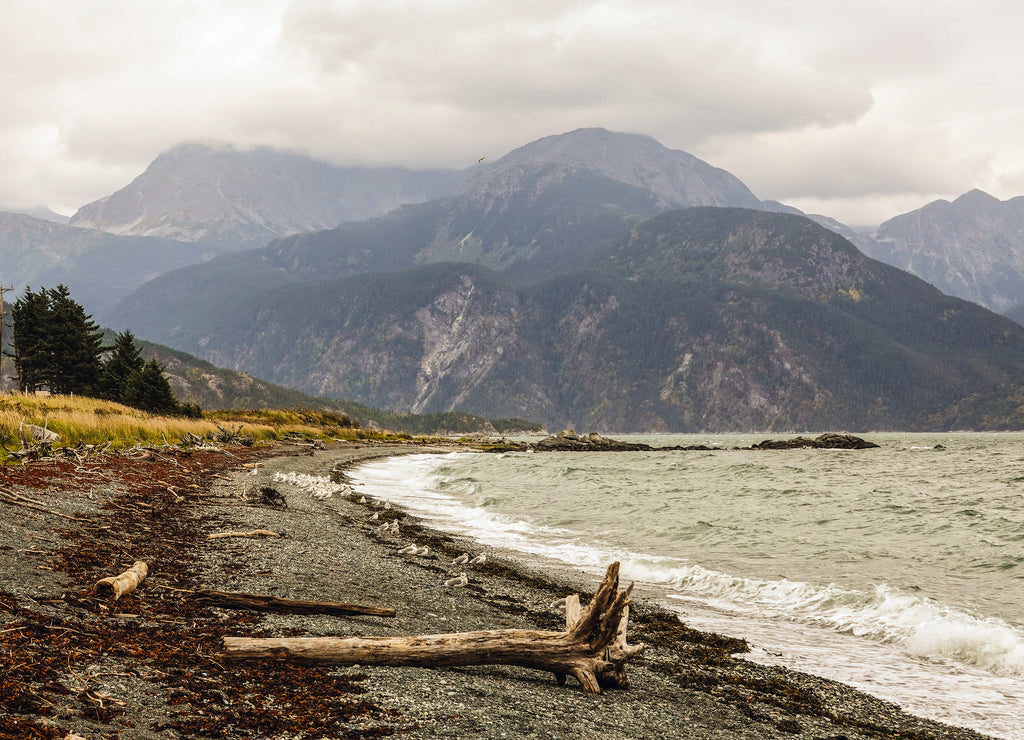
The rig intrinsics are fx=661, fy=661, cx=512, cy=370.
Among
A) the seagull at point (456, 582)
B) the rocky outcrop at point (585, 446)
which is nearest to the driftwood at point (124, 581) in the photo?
the seagull at point (456, 582)

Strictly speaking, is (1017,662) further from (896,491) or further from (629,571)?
(896,491)

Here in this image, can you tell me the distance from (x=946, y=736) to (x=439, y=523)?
25390mm

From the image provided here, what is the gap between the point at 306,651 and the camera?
9891 mm

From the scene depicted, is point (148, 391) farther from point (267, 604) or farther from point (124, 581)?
point (267, 604)

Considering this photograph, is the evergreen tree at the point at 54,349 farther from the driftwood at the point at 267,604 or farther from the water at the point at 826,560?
the driftwood at the point at 267,604

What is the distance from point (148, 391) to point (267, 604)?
201 feet

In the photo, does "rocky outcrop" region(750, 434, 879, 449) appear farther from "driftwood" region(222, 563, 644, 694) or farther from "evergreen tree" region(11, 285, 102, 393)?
Answer: "driftwood" region(222, 563, 644, 694)

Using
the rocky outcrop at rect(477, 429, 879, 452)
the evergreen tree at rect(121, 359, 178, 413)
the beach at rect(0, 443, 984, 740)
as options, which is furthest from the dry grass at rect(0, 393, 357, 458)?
the rocky outcrop at rect(477, 429, 879, 452)

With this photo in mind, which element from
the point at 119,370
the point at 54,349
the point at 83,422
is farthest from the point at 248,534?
the point at 119,370

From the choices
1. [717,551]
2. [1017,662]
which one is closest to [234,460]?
[717,551]

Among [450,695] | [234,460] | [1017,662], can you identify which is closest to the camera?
[450,695]

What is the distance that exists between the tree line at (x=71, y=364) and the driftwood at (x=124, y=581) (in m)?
58.6

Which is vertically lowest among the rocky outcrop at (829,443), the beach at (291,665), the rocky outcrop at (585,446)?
→ the rocky outcrop at (585,446)

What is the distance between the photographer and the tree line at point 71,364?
2584 inches
